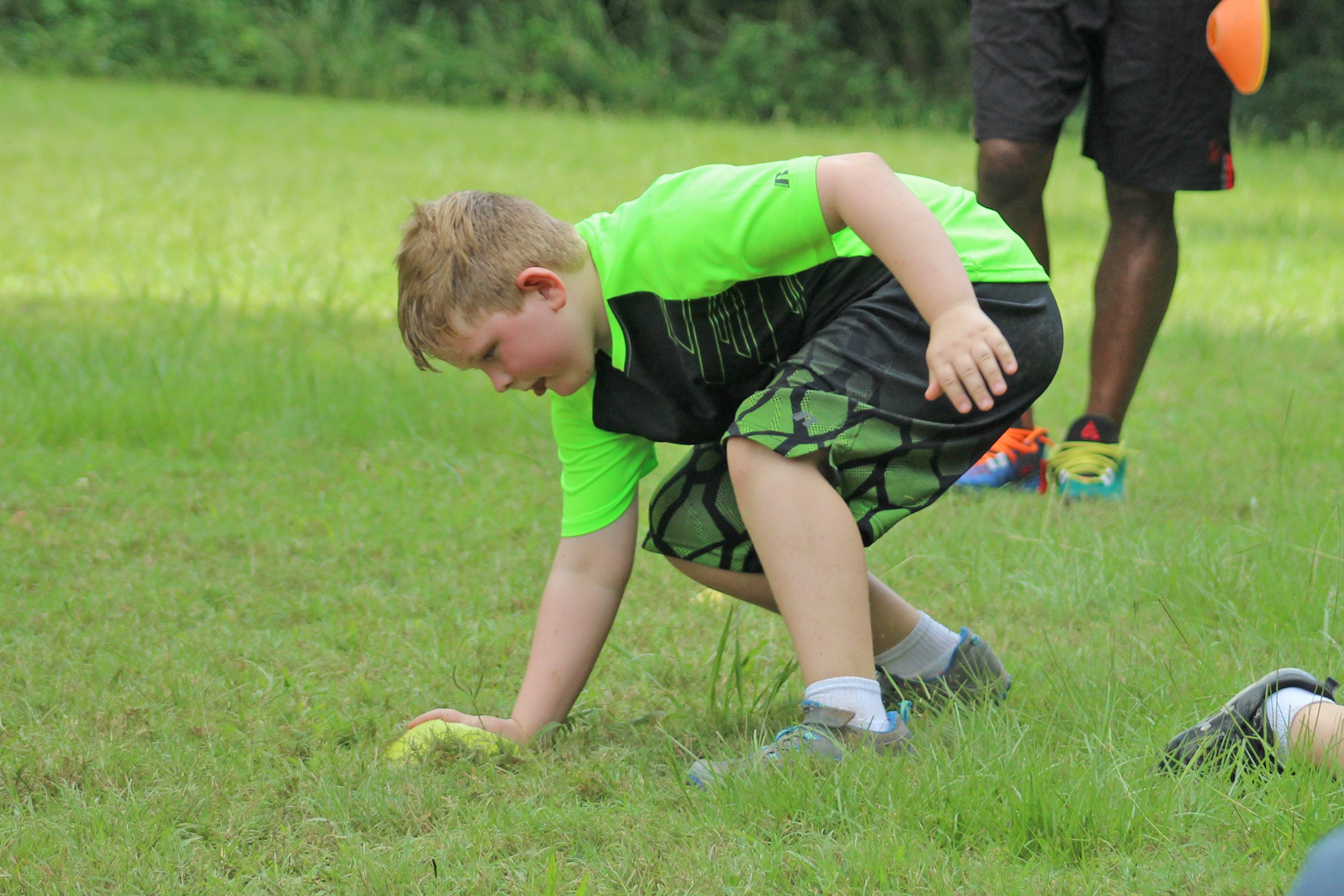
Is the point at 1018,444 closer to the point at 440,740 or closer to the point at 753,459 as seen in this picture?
the point at 753,459

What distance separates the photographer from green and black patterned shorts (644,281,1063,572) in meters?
1.84

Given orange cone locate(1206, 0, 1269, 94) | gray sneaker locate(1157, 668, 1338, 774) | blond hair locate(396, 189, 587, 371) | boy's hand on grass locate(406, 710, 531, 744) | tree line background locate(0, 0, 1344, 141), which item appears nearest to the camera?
gray sneaker locate(1157, 668, 1338, 774)

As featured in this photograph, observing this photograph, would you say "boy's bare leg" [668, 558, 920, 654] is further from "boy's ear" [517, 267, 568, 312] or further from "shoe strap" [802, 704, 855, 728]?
"boy's ear" [517, 267, 568, 312]

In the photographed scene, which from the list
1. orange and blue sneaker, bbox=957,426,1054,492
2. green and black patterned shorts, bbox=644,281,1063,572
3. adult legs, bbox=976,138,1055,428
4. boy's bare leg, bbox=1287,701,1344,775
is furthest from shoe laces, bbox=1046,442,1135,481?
boy's bare leg, bbox=1287,701,1344,775

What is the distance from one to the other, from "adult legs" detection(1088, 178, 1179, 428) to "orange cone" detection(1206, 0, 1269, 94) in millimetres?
367

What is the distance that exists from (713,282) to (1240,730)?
0.89 metres

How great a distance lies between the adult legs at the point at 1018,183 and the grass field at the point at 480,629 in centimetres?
64

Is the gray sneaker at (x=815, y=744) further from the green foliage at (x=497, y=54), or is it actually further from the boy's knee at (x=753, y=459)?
the green foliage at (x=497, y=54)

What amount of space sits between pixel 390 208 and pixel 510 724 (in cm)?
534

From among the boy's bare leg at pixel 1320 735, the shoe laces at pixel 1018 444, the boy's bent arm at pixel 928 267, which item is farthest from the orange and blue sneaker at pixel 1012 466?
the boy's bare leg at pixel 1320 735

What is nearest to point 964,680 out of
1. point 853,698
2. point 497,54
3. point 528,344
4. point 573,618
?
point 853,698

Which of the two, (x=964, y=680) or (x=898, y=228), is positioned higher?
(x=898, y=228)

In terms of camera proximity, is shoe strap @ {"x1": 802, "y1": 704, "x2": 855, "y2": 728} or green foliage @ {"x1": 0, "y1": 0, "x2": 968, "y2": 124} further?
green foliage @ {"x1": 0, "y1": 0, "x2": 968, "y2": 124}

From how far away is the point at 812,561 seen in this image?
181 cm
